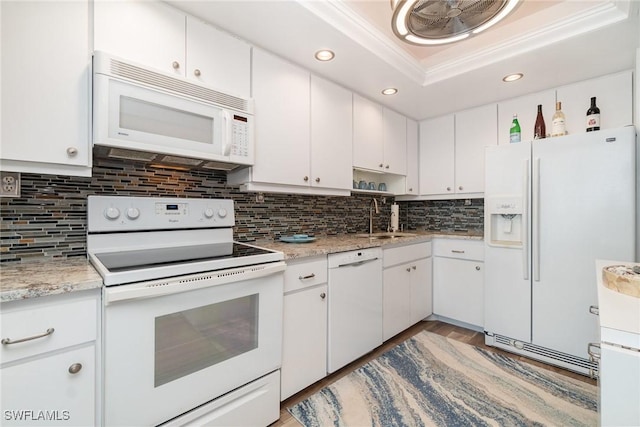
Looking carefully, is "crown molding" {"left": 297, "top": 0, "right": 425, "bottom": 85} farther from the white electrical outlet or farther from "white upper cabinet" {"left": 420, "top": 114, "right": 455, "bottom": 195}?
the white electrical outlet

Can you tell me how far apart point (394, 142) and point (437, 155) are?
560 millimetres

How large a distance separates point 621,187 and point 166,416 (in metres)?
2.83

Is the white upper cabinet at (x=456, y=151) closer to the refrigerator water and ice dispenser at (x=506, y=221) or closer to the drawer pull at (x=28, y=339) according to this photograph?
the refrigerator water and ice dispenser at (x=506, y=221)

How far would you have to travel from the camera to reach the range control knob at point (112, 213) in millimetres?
1423

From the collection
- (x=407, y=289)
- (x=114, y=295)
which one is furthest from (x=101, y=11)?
(x=407, y=289)

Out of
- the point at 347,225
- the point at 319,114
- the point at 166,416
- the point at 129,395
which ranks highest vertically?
the point at 319,114

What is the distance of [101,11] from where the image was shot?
122 centimetres

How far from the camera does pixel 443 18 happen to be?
3.96ft

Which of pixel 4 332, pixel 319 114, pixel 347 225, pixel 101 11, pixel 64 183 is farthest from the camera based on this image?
pixel 347 225

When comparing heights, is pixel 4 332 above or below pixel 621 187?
below

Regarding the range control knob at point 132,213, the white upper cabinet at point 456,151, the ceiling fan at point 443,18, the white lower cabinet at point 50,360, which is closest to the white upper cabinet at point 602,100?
the white upper cabinet at point 456,151

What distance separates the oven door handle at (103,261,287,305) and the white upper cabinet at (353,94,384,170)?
4.60 ft

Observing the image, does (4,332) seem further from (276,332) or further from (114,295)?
(276,332)

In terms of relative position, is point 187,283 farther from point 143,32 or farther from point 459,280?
point 459,280
